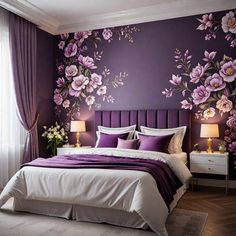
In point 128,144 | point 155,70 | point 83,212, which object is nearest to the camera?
point 83,212

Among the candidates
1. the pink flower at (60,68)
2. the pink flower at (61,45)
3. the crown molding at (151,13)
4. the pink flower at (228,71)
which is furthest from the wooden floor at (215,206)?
the pink flower at (61,45)

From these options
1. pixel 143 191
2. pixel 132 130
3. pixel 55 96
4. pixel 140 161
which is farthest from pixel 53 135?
pixel 143 191

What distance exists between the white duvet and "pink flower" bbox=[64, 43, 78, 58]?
314cm

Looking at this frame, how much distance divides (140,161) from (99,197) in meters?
0.77

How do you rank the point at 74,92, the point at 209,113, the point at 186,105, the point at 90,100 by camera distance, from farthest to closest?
the point at 74,92
the point at 90,100
the point at 186,105
the point at 209,113

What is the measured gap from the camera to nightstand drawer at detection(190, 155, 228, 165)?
13.8 ft

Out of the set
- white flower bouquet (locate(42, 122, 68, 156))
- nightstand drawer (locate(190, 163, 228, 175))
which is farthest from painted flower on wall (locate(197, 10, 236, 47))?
white flower bouquet (locate(42, 122, 68, 156))

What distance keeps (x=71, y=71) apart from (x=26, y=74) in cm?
106

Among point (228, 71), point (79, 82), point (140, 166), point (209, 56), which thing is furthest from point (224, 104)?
point (79, 82)

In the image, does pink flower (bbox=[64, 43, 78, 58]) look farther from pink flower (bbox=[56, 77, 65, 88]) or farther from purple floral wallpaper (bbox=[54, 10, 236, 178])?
pink flower (bbox=[56, 77, 65, 88])

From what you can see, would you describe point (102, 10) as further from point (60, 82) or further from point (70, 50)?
point (60, 82)

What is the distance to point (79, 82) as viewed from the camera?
18.7 ft

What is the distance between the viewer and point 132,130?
4957mm

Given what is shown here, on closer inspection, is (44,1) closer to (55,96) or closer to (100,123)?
(55,96)
